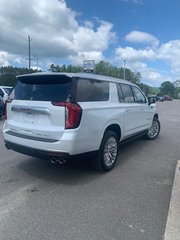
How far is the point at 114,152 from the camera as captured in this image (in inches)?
203

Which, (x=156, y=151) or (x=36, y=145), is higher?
(x=36, y=145)

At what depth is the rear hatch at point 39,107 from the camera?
3.97m

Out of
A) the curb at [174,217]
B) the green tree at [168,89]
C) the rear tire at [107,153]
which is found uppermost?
the green tree at [168,89]


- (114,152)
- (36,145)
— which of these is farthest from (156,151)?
(36,145)

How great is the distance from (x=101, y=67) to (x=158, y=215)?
257 ft

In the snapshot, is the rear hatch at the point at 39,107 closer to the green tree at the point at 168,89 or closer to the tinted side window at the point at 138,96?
the tinted side window at the point at 138,96

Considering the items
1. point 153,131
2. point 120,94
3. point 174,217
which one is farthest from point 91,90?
point 153,131

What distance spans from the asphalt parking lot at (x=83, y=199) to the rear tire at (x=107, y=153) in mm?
170

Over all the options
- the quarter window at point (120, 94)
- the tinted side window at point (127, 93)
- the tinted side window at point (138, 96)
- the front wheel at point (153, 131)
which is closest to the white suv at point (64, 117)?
the quarter window at point (120, 94)

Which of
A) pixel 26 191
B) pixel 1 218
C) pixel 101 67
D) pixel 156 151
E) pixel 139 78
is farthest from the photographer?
pixel 139 78

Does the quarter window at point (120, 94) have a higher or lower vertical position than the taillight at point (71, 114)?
higher

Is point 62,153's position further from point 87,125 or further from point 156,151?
point 156,151

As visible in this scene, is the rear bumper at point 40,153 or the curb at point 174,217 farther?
the rear bumper at point 40,153

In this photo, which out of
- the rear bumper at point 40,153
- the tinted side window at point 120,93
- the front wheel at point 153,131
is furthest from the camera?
the front wheel at point 153,131
